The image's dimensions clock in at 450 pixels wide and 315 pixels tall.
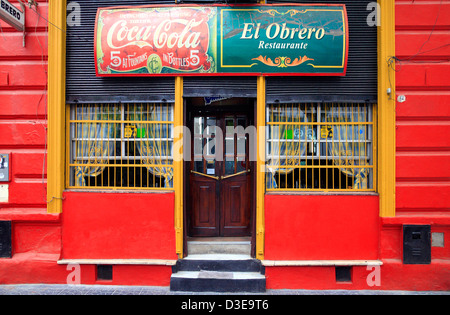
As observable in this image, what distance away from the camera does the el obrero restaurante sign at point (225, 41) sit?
4.80 m

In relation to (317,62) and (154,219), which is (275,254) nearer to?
(154,219)

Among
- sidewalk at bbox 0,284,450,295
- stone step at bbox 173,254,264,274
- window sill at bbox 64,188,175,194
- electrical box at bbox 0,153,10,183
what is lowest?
sidewalk at bbox 0,284,450,295

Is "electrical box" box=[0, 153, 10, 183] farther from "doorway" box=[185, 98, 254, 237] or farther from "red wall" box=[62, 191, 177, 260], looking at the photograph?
"doorway" box=[185, 98, 254, 237]

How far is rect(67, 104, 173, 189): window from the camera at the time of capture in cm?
505

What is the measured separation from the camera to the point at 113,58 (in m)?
4.86

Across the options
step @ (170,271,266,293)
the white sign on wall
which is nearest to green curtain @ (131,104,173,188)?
step @ (170,271,266,293)

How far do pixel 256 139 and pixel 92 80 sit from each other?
3.23 meters

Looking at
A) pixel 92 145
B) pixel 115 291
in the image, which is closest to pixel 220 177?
pixel 92 145

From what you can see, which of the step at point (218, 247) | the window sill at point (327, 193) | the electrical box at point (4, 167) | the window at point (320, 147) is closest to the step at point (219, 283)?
the step at point (218, 247)

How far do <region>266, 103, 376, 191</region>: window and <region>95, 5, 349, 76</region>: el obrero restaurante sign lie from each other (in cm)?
73

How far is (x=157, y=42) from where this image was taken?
484 centimetres

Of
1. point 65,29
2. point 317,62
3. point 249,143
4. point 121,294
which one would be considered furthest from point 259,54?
point 121,294

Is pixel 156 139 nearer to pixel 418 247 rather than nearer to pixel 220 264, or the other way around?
pixel 220 264

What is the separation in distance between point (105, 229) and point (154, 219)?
0.91 m
